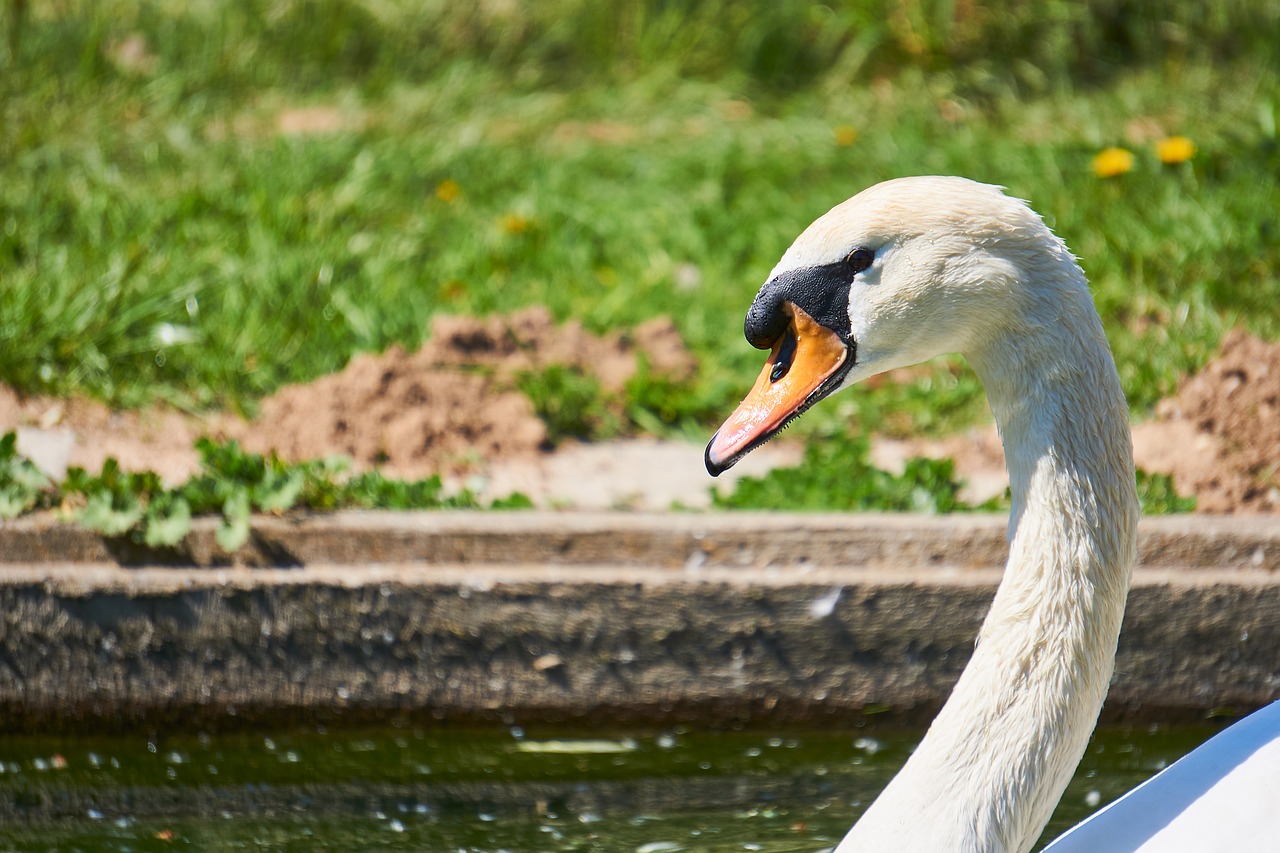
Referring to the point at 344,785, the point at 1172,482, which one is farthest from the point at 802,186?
the point at 344,785

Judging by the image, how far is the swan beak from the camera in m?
2.05

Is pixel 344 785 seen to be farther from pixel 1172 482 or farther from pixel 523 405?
pixel 1172 482

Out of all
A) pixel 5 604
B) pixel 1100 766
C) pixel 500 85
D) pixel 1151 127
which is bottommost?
pixel 1151 127

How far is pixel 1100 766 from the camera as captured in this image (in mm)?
3076

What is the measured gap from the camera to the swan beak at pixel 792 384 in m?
2.05

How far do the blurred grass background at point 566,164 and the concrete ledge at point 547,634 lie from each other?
114cm

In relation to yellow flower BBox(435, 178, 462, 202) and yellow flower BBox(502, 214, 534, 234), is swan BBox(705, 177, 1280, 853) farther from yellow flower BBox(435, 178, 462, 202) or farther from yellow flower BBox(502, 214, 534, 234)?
yellow flower BBox(435, 178, 462, 202)

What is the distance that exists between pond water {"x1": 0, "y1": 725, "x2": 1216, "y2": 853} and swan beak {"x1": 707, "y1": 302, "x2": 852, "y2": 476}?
1087 millimetres

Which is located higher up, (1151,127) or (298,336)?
(298,336)

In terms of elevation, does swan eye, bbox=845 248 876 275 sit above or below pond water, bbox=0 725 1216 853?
above

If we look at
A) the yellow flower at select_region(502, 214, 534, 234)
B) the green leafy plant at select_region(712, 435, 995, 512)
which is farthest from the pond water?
the yellow flower at select_region(502, 214, 534, 234)

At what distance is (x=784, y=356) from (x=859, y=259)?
0.18 m

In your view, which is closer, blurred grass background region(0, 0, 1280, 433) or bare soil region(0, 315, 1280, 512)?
bare soil region(0, 315, 1280, 512)

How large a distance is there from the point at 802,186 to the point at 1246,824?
186 inches
